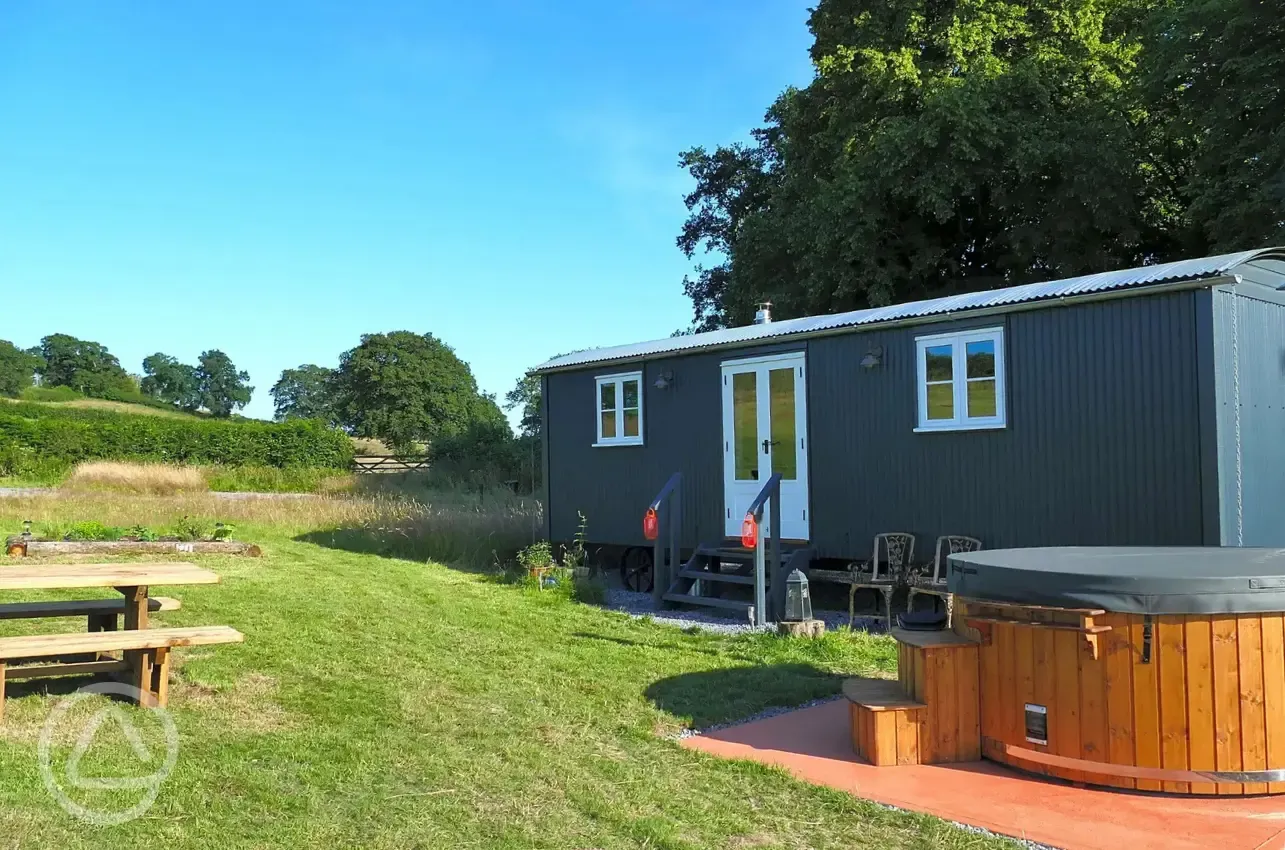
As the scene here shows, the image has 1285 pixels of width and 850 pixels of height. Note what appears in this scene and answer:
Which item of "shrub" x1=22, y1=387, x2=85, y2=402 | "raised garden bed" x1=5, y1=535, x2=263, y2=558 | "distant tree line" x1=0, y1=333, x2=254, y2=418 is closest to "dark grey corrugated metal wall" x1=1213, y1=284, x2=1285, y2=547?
"raised garden bed" x1=5, y1=535, x2=263, y2=558

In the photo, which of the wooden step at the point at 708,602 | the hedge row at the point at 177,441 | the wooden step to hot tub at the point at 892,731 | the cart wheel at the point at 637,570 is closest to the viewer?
the wooden step to hot tub at the point at 892,731

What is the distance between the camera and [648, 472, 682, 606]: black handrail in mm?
10516

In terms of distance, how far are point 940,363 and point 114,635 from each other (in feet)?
22.5

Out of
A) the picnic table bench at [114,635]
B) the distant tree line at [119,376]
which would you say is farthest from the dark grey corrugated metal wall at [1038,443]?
the distant tree line at [119,376]

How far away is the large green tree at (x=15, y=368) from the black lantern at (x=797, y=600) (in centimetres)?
6956

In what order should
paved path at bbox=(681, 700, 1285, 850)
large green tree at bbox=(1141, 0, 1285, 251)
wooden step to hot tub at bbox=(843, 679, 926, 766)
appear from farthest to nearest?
large green tree at bbox=(1141, 0, 1285, 251) → wooden step to hot tub at bbox=(843, 679, 926, 766) → paved path at bbox=(681, 700, 1285, 850)

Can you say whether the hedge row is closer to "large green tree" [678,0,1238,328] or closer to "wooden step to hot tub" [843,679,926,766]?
"large green tree" [678,0,1238,328]

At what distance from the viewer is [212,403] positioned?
3821 inches

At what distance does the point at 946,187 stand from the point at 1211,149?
3.88 metres

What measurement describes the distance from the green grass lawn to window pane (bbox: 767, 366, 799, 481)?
7.84 ft

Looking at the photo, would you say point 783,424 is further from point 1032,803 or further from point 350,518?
point 350,518

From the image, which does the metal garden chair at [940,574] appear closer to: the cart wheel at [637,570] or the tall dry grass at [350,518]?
the cart wheel at [637,570]

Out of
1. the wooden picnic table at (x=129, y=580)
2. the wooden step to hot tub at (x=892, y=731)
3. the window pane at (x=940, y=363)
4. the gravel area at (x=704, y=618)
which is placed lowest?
the gravel area at (x=704, y=618)

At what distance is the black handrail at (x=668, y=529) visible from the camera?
34.5 feet
